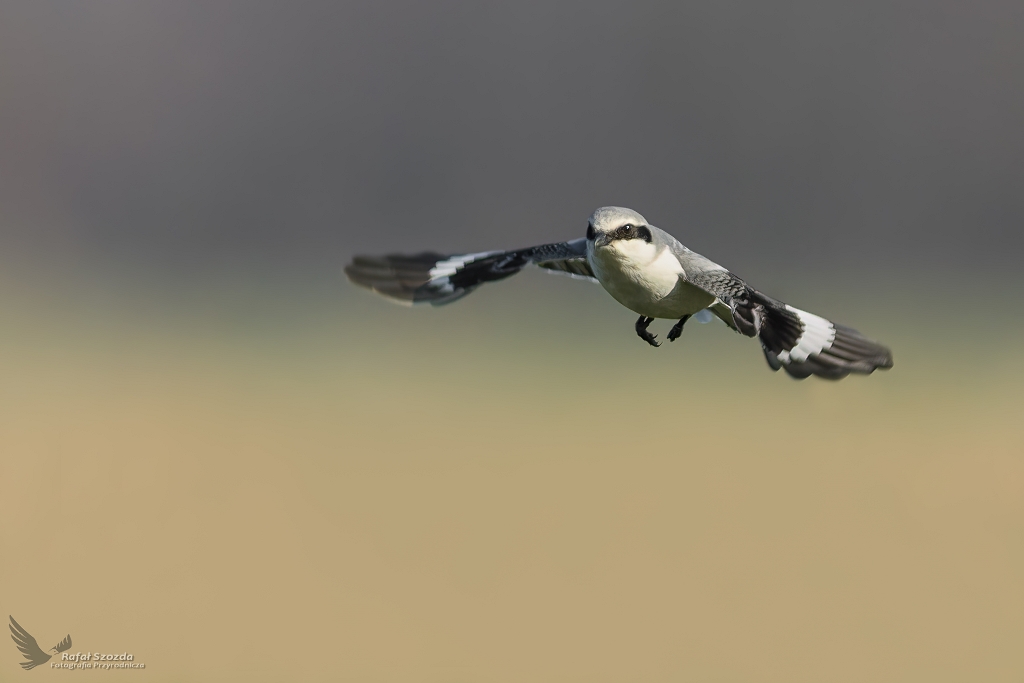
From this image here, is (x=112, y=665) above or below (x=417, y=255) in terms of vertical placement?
below

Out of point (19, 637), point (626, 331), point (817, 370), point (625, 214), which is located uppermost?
point (626, 331)

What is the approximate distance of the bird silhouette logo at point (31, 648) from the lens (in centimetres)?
438

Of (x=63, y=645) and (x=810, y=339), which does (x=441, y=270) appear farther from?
(x=63, y=645)

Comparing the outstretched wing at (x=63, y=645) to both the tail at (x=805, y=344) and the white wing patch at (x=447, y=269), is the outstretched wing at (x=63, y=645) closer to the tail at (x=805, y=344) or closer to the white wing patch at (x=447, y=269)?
the white wing patch at (x=447, y=269)

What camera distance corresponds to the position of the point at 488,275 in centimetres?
287

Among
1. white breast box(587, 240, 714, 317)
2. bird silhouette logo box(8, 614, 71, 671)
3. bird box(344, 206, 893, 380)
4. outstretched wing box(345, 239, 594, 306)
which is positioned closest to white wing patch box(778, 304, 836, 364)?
bird box(344, 206, 893, 380)

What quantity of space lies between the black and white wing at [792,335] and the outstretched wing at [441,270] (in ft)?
1.65

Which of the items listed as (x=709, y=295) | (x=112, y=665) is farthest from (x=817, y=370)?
(x=112, y=665)

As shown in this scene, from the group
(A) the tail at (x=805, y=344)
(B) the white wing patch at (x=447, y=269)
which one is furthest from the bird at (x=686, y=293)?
(B) the white wing patch at (x=447, y=269)

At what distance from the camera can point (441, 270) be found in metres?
3.14

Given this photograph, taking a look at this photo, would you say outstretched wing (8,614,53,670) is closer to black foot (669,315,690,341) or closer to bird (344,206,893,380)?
bird (344,206,893,380)

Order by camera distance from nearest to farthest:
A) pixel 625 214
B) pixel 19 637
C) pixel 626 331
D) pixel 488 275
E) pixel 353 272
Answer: pixel 625 214 → pixel 488 275 → pixel 353 272 → pixel 19 637 → pixel 626 331

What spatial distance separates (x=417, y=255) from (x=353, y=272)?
0.81ft

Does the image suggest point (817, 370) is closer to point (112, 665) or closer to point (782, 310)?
point (782, 310)
